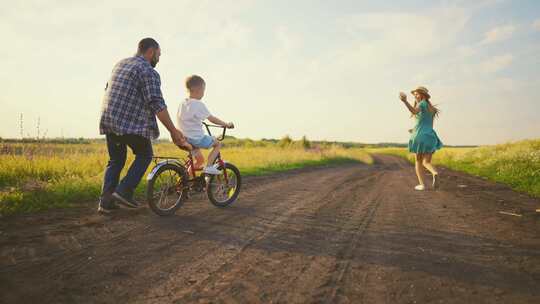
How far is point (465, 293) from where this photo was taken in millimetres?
2445

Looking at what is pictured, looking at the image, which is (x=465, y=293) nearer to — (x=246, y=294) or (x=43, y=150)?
(x=246, y=294)

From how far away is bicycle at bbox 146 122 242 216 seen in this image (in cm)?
475

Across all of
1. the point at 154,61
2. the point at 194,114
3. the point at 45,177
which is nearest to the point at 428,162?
the point at 194,114

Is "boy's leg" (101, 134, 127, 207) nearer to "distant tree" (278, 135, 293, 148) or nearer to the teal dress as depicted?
the teal dress

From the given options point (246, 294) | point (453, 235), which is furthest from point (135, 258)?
point (453, 235)

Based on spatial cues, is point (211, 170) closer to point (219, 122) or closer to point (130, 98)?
point (219, 122)

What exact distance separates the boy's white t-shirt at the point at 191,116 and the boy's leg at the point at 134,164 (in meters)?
0.62

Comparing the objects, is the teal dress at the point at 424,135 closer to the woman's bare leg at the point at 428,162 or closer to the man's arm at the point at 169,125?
the woman's bare leg at the point at 428,162

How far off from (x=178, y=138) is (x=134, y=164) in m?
0.73

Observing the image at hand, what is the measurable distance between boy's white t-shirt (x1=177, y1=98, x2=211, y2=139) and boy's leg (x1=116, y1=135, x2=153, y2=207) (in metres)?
0.62

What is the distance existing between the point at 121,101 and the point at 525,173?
12.4 metres

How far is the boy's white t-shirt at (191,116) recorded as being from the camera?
5176mm

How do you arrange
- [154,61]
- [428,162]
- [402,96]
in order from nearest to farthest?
1. [154,61]
2. [402,96]
3. [428,162]

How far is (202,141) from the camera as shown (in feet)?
17.4
